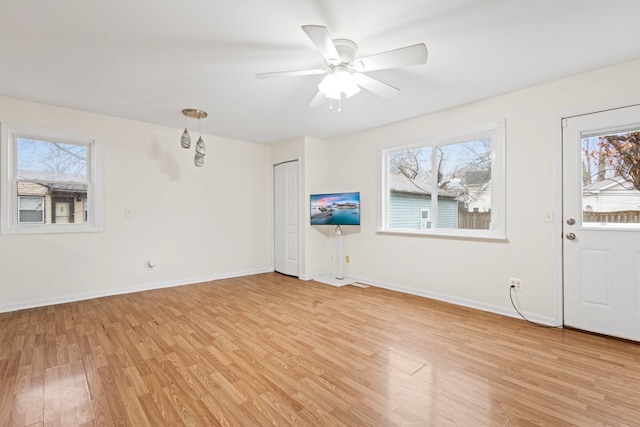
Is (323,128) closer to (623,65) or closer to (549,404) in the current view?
(623,65)

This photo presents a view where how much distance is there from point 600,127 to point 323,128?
3.23 m

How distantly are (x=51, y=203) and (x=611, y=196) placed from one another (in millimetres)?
6256

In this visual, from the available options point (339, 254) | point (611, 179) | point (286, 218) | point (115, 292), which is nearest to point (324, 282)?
point (339, 254)

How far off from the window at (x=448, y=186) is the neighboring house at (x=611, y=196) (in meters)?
0.72

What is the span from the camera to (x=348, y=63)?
2367mm

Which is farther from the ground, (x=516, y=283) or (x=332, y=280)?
(x=516, y=283)

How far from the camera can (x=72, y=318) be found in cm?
324

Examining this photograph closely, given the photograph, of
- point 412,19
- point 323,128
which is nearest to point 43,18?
point 412,19

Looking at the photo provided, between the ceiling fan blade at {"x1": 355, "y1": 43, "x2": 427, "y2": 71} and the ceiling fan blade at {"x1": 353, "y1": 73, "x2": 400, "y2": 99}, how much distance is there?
12 centimetres

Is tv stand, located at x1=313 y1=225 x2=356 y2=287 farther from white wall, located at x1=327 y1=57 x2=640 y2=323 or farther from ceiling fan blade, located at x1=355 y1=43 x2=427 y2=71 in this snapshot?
ceiling fan blade, located at x1=355 y1=43 x2=427 y2=71

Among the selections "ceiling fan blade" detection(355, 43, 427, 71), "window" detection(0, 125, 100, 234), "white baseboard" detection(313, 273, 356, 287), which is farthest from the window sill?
"window" detection(0, 125, 100, 234)

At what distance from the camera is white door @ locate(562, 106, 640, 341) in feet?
8.66

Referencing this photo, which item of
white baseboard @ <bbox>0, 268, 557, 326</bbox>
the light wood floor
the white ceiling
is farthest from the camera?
white baseboard @ <bbox>0, 268, 557, 326</bbox>

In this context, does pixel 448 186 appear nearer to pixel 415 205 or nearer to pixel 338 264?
pixel 415 205
